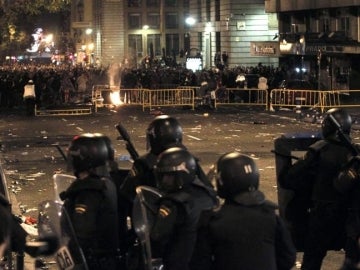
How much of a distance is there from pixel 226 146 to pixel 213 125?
640 cm

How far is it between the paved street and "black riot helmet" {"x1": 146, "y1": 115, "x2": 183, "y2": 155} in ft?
10.9

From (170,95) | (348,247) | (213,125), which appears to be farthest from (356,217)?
(170,95)

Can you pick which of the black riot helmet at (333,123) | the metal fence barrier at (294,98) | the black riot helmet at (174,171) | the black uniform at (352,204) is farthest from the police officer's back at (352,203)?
the metal fence barrier at (294,98)

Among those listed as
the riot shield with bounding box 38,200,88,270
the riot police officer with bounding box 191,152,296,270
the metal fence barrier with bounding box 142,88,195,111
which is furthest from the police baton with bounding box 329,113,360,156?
the metal fence barrier with bounding box 142,88,195,111

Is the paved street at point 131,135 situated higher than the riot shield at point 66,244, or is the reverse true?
the riot shield at point 66,244

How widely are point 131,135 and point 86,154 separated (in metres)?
17.8

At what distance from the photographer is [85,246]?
5445 mm

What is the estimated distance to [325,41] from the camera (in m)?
38.5

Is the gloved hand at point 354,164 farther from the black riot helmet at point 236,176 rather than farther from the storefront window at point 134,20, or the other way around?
Result: the storefront window at point 134,20

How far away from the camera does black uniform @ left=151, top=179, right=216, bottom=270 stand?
4.90 metres

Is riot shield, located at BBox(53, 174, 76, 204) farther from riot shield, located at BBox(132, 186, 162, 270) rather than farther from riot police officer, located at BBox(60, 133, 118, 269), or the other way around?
riot shield, located at BBox(132, 186, 162, 270)

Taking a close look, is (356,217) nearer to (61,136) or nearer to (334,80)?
Result: (61,136)

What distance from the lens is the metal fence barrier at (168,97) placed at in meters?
35.0

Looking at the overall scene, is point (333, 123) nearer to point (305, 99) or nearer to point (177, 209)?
point (177, 209)
